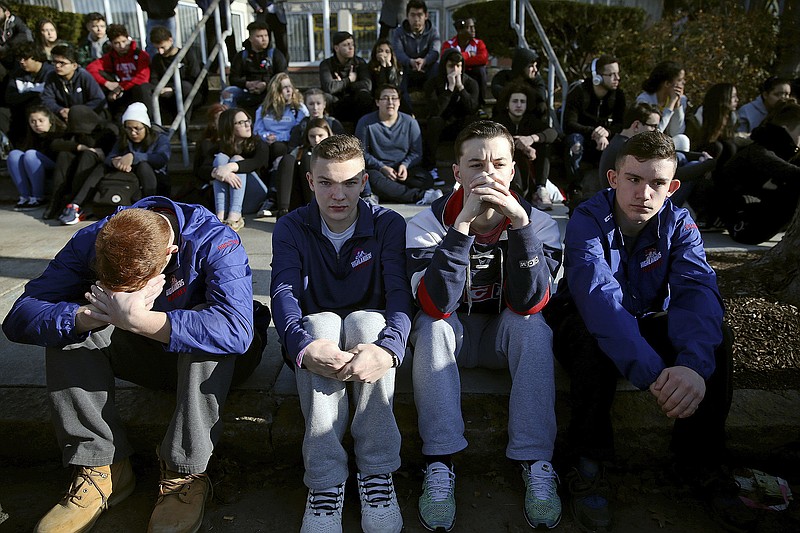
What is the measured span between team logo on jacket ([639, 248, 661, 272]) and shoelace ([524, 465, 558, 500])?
916 mm

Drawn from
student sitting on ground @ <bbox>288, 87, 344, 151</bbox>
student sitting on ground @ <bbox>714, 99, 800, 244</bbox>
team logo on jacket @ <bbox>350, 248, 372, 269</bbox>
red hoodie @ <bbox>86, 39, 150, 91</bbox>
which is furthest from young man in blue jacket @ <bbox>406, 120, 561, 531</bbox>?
red hoodie @ <bbox>86, 39, 150, 91</bbox>

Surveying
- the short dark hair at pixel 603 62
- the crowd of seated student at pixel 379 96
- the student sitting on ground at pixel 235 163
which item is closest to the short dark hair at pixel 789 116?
the crowd of seated student at pixel 379 96

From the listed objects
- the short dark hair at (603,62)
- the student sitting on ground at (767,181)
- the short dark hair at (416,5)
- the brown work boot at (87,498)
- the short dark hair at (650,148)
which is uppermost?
the short dark hair at (416,5)

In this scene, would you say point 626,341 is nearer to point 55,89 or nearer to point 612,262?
point 612,262

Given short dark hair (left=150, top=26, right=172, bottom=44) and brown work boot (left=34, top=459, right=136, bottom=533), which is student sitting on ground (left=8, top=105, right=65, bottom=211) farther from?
brown work boot (left=34, top=459, right=136, bottom=533)

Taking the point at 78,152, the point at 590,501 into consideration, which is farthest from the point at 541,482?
the point at 78,152

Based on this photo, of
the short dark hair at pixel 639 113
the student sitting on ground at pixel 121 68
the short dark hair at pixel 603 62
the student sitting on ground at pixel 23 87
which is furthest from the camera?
the student sitting on ground at pixel 121 68

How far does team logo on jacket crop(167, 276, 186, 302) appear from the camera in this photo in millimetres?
2387

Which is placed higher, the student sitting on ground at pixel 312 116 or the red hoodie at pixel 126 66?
the red hoodie at pixel 126 66

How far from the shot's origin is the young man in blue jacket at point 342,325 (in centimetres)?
218

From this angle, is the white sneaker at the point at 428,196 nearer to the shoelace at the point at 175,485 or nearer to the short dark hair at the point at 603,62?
the short dark hair at the point at 603,62

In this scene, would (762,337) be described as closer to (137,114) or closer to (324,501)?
(324,501)

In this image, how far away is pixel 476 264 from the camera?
2.54 meters

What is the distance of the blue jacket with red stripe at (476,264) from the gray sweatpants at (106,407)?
2.77ft
